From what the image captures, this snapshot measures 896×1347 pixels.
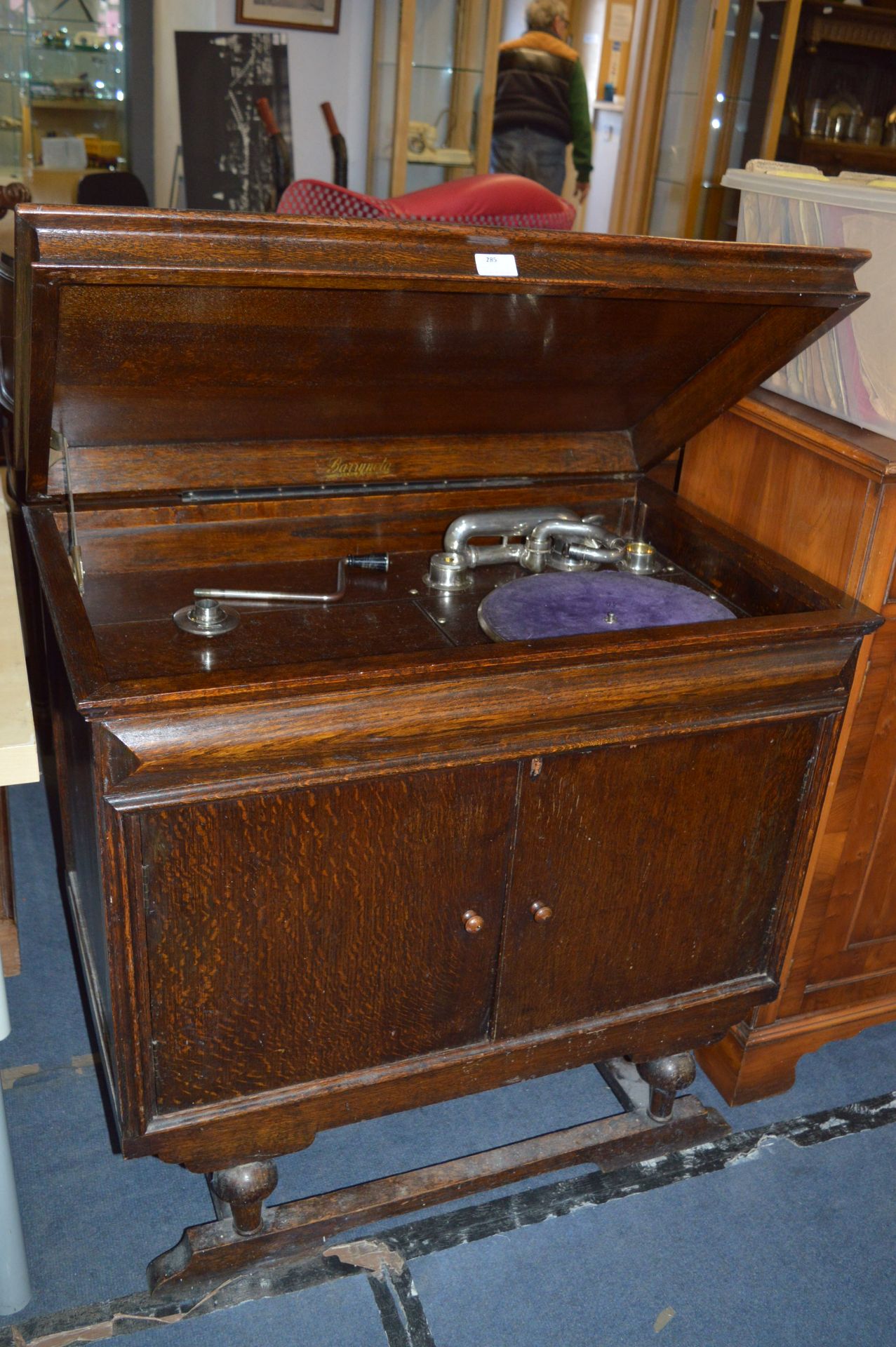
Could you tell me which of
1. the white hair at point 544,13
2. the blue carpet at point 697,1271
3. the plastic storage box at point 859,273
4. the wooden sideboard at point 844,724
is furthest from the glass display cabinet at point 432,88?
the blue carpet at point 697,1271

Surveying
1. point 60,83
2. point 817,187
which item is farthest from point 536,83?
point 817,187

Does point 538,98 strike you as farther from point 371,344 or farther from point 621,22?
point 371,344

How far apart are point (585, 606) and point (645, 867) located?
344 millimetres

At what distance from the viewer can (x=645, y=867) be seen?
4.65 ft

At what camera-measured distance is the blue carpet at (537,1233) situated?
1431 mm

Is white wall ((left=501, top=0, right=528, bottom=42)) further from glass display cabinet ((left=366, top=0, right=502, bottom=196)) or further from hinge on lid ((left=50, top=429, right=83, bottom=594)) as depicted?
hinge on lid ((left=50, top=429, right=83, bottom=594))

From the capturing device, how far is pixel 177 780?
44.2 inches

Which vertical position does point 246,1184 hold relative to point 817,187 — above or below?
below

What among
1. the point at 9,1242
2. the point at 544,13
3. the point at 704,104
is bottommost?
the point at 9,1242

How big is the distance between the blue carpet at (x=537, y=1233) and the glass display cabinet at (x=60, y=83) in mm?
3887

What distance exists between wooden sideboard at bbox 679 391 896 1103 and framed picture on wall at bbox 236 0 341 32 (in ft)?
11.0

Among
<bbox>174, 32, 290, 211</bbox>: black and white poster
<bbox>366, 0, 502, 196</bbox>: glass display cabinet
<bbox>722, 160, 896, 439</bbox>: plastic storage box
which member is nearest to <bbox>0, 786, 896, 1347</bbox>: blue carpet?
<bbox>722, 160, 896, 439</bbox>: plastic storage box

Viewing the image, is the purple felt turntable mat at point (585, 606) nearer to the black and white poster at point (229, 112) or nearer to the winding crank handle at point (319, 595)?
the winding crank handle at point (319, 595)

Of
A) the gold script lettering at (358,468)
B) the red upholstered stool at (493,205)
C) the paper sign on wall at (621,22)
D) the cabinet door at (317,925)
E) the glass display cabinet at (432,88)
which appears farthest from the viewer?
the paper sign on wall at (621,22)
